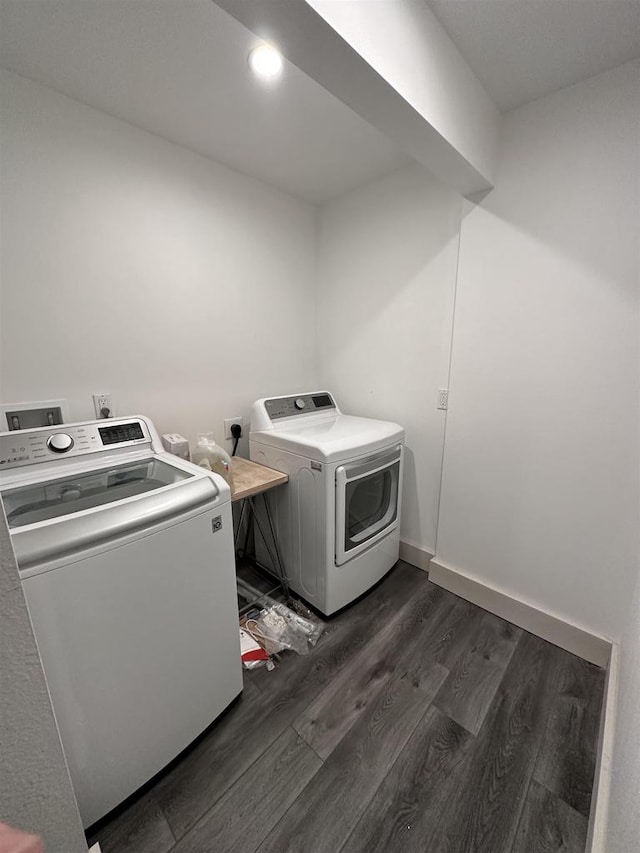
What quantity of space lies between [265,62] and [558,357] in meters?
1.61

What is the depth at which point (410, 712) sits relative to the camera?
51.3 inches

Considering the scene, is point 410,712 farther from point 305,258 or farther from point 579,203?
point 305,258

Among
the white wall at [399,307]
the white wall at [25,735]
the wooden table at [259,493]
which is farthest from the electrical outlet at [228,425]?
the white wall at [25,735]

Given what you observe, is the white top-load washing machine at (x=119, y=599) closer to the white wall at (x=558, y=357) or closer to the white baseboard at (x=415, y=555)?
the white baseboard at (x=415, y=555)

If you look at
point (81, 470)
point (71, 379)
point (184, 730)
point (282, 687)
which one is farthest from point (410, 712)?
point (71, 379)

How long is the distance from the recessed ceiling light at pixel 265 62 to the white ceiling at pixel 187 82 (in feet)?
0.08

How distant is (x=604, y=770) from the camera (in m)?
1.03

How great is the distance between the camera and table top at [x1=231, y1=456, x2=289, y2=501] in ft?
4.89

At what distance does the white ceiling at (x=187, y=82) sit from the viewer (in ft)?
3.35

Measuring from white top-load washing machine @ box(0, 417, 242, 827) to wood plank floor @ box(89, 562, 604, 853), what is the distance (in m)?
0.15

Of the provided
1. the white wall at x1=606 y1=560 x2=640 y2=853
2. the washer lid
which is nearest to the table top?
the washer lid

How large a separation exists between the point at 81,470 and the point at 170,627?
69 cm

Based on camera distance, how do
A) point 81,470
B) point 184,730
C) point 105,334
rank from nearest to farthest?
1. point 184,730
2. point 81,470
3. point 105,334

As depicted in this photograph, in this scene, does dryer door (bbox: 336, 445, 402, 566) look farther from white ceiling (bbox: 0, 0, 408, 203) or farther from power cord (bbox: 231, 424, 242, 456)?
white ceiling (bbox: 0, 0, 408, 203)
